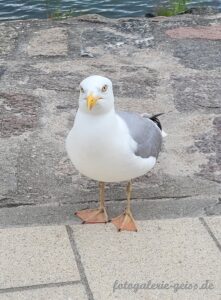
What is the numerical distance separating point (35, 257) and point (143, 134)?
0.91 metres

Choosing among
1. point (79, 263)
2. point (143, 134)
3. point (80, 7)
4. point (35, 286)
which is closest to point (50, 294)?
point (35, 286)

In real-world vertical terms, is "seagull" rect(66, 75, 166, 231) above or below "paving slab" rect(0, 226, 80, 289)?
above

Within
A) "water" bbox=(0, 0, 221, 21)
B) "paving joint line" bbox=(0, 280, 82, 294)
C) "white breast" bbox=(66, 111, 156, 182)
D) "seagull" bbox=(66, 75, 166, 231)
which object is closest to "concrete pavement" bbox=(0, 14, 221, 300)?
"paving joint line" bbox=(0, 280, 82, 294)

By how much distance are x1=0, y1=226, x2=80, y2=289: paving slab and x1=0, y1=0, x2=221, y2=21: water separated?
20.0ft

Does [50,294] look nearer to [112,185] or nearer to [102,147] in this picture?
[102,147]

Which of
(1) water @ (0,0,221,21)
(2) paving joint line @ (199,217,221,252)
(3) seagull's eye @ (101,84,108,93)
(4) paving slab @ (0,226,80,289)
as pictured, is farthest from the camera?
(1) water @ (0,0,221,21)

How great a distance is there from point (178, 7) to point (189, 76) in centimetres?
344

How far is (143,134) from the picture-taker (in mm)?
3336

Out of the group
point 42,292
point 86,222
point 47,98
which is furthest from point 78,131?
point 47,98

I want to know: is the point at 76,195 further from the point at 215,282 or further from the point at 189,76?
the point at 189,76

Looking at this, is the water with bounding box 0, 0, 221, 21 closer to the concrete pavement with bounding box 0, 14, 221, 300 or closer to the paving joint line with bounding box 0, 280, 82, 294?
the concrete pavement with bounding box 0, 14, 221, 300

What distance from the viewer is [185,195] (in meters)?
3.54

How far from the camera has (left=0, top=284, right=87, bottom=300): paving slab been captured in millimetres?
2717

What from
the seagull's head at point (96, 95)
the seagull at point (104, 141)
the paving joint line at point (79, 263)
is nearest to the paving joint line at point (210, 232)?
the seagull at point (104, 141)
